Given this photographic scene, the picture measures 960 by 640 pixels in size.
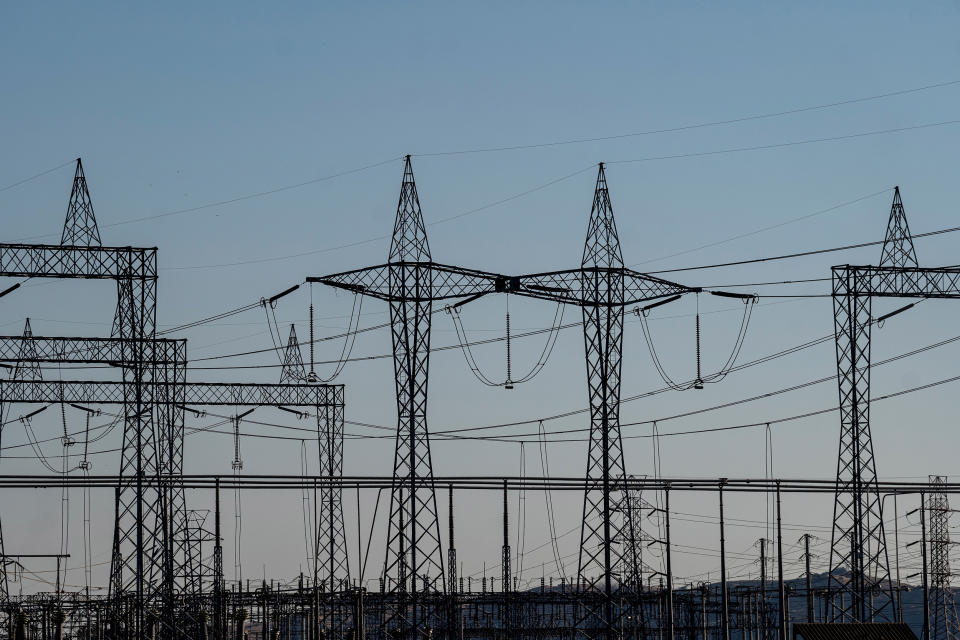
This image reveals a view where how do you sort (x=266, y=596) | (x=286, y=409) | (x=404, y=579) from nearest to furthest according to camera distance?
(x=404, y=579) < (x=286, y=409) < (x=266, y=596)

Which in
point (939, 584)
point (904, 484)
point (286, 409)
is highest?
point (286, 409)

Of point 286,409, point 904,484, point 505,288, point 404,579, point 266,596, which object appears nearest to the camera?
point 404,579

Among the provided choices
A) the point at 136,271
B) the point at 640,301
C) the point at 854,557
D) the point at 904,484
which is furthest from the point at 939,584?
the point at 136,271

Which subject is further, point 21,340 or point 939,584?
point 939,584

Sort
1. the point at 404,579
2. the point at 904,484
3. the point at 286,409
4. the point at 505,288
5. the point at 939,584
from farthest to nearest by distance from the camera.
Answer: the point at 939,584, the point at 286,409, the point at 904,484, the point at 505,288, the point at 404,579

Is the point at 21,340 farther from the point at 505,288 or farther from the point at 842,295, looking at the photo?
Answer: the point at 842,295

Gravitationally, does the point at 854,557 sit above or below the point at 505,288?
below

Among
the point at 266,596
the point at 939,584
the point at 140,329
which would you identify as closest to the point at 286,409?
the point at 266,596

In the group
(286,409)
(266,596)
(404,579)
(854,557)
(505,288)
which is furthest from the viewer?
(266,596)

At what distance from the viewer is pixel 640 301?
3434 cm

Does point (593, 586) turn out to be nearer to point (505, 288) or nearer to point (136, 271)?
point (505, 288)

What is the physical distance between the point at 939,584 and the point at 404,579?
3578 centimetres

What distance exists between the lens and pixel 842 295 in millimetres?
36969

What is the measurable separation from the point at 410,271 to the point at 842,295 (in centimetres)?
1184
